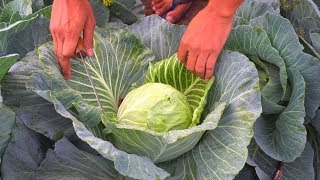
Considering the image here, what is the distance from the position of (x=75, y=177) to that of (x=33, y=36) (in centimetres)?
45

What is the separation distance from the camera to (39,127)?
4.00 ft

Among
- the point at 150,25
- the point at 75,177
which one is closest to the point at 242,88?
the point at 150,25

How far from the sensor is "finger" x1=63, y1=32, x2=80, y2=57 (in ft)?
3.74

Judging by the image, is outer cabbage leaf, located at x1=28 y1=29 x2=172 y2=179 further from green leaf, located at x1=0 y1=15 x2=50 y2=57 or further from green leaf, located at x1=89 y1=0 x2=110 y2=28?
green leaf, located at x1=89 y1=0 x2=110 y2=28

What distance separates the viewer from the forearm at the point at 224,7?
1.12m

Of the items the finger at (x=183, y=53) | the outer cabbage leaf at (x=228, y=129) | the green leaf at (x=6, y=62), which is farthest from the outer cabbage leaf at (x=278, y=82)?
the green leaf at (x=6, y=62)

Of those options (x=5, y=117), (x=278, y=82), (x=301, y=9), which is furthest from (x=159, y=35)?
(x=301, y=9)

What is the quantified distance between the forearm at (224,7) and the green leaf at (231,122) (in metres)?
0.14

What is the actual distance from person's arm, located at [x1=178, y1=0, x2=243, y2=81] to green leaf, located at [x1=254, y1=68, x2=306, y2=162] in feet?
0.87

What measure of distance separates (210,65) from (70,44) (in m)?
0.35

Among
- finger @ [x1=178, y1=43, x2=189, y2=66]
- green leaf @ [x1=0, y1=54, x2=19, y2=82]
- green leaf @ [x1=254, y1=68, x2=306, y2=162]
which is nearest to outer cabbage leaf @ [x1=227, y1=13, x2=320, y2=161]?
green leaf @ [x1=254, y1=68, x2=306, y2=162]

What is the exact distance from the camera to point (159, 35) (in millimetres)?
1385

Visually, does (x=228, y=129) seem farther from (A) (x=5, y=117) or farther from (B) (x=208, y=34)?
(A) (x=5, y=117)

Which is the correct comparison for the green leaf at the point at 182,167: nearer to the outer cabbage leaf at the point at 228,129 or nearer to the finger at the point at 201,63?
the outer cabbage leaf at the point at 228,129
